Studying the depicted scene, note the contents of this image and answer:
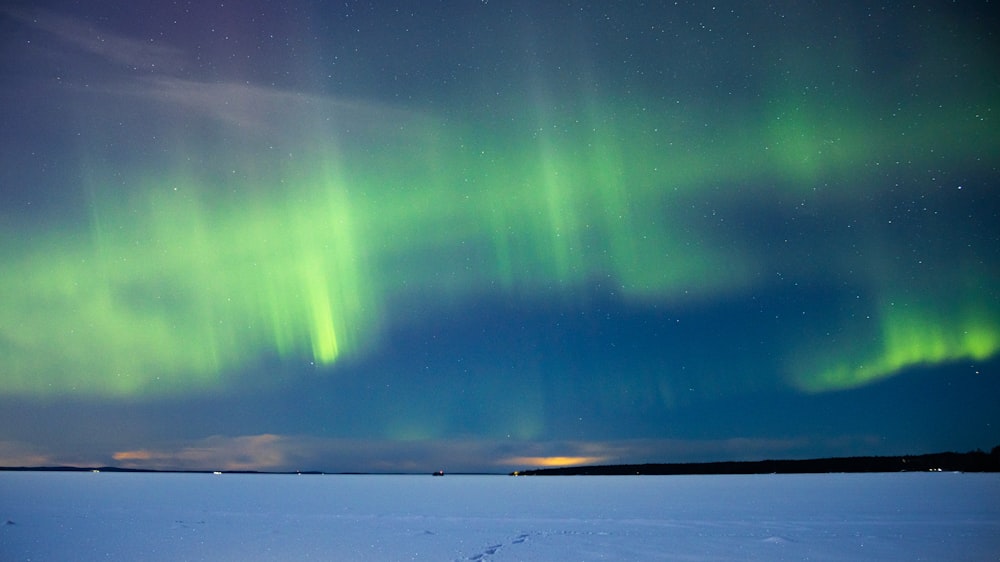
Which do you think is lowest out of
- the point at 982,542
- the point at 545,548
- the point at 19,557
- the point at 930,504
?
the point at 930,504

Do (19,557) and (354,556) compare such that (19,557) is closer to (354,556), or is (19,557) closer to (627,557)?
(354,556)

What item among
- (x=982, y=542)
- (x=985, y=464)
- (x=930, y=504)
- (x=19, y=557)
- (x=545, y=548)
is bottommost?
(x=985, y=464)

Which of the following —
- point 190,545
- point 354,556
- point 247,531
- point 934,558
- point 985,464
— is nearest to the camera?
point 934,558

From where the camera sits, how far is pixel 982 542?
79.3 ft

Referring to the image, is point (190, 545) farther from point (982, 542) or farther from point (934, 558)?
point (982, 542)

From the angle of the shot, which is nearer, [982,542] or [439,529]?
[982,542]

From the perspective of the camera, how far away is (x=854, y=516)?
37.5m

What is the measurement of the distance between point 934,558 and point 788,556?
13.7 feet

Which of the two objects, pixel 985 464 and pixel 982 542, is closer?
pixel 982 542

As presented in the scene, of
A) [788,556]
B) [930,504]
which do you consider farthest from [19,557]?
[930,504]

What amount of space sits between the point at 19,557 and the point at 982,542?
32122 mm

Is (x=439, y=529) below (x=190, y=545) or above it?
below

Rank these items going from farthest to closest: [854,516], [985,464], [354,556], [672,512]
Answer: [985,464]
[672,512]
[854,516]
[354,556]

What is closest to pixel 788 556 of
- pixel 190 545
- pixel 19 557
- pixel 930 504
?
pixel 190 545
